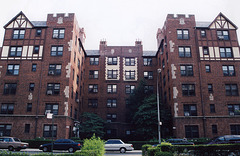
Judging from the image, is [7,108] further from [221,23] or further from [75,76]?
[221,23]

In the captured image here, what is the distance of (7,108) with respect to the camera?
101 ft

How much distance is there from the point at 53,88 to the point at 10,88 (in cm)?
729

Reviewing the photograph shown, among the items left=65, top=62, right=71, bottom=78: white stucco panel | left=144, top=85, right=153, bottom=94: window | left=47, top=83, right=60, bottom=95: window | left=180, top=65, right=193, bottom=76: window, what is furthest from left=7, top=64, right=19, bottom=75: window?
left=180, top=65, right=193, bottom=76: window

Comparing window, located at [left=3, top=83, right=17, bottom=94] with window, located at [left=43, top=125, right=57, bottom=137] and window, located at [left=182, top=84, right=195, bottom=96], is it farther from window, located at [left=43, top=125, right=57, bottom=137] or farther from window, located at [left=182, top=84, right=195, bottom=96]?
window, located at [left=182, top=84, right=195, bottom=96]

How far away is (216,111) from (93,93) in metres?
24.1

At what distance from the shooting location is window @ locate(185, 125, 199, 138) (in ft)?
95.9

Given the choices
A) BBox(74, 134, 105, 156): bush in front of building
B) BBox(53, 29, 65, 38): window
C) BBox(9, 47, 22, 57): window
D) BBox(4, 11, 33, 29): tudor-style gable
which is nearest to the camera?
BBox(74, 134, 105, 156): bush in front of building

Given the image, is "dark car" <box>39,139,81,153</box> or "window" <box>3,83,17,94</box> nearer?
"dark car" <box>39,139,81,153</box>

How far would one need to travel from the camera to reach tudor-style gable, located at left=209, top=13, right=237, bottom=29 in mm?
34406

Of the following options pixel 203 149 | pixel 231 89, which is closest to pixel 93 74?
pixel 231 89

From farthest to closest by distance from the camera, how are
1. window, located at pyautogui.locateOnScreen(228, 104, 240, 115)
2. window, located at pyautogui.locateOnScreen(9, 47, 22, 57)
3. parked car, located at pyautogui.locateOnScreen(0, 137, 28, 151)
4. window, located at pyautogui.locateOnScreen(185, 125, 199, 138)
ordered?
window, located at pyautogui.locateOnScreen(9, 47, 22, 57) < window, located at pyautogui.locateOnScreen(228, 104, 240, 115) < window, located at pyautogui.locateOnScreen(185, 125, 199, 138) < parked car, located at pyautogui.locateOnScreen(0, 137, 28, 151)

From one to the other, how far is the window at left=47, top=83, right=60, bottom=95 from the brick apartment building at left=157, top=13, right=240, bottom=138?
61.9ft

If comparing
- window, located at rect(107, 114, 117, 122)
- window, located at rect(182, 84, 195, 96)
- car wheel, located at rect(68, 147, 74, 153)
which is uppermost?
window, located at rect(182, 84, 195, 96)

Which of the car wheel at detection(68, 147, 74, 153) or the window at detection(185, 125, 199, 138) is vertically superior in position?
the window at detection(185, 125, 199, 138)
